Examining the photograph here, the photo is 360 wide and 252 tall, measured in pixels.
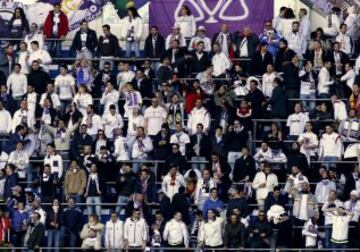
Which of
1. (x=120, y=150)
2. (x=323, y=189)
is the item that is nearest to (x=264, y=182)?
(x=323, y=189)

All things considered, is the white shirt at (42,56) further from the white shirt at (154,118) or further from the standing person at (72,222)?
the standing person at (72,222)

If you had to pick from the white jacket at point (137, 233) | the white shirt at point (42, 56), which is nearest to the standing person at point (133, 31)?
the white shirt at point (42, 56)

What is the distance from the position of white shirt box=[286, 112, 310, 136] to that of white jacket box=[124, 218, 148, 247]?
17.2ft

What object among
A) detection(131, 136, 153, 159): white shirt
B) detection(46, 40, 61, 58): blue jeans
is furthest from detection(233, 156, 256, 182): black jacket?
detection(46, 40, 61, 58): blue jeans

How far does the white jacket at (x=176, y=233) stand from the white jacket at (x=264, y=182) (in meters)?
2.30

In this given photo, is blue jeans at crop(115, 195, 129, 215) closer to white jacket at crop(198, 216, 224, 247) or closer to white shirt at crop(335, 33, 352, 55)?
white jacket at crop(198, 216, 224, 247)

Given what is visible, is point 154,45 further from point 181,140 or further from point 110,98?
point 181,140

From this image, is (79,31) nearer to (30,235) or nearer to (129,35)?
(129,35)

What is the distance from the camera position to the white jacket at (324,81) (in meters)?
60.7

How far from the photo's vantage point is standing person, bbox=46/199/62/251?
57.6 m

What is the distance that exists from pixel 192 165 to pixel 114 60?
192 inches

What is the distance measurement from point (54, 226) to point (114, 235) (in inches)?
62.0

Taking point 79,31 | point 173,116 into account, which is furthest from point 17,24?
point 173,116

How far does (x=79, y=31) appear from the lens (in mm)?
63000
